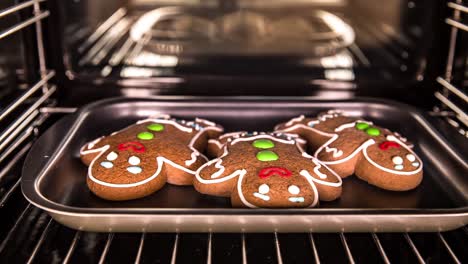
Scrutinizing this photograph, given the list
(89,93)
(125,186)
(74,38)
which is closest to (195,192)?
(125,186)

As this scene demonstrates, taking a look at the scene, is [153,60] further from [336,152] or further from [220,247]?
[220,247]

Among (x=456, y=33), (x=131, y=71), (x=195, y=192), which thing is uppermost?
(x=456, y=33)

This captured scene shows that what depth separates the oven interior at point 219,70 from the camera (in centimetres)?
81

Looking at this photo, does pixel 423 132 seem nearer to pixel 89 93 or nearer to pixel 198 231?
pixel 198 231

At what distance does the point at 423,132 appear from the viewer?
1.15 m

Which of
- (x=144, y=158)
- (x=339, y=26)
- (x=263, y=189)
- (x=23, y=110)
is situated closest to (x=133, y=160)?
(x=144, y=158)

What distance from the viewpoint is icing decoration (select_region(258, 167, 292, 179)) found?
907mm

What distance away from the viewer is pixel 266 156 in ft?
3.15

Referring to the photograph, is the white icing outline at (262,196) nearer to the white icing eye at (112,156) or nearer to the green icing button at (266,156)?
the green icing button at (266,156)

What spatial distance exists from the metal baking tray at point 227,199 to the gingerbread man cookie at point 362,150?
2cm

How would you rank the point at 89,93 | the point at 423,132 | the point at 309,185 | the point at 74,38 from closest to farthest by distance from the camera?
the point at 309,185
the point at 423,132
the point at 89,93
the point at 74,38

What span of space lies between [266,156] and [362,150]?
206 millimetres

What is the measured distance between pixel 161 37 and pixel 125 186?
0.90 metres

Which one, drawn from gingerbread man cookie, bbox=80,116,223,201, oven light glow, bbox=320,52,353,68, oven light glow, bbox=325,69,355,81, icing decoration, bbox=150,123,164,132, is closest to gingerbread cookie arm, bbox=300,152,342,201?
gingerbread man cookie, bbox=80,116,223,201
